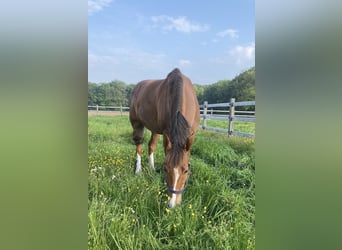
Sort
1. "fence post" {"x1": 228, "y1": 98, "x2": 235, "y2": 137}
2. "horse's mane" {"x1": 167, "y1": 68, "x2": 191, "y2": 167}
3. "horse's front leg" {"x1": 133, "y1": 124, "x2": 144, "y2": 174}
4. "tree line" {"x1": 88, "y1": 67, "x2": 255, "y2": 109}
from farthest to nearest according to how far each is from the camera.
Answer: "horse's front leg" {"x1": 133, "y1": 124, "x2": 144, "y2": 174} → "horse's mane" {"x1": 167, "y1": 68, "x2": 191, "y2": 167} → "fence post" {"x1": 228, "y1": 98, "x2": 235, "y2": 137} → "tree line" {"x1": 88, "y1": 67, "x2": 255, "y2": 109}

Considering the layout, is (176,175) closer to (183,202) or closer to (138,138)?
(183,202)

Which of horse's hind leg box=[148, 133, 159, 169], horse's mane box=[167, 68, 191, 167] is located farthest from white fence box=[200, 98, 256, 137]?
horse's hind leg box=[148, 133, 159, 169]

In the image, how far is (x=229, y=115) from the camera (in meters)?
1.07

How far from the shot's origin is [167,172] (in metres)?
1.25

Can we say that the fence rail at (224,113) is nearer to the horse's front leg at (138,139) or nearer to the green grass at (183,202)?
the green grass at (183,202)

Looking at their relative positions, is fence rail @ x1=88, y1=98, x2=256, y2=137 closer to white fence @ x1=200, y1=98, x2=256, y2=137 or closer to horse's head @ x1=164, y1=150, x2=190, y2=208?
white fence @ x1=200, y1=98, x2=256, y2=137

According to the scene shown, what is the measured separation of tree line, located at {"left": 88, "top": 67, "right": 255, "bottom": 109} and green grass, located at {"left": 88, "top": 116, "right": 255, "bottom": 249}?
0.35 feet

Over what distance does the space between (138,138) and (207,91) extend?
2.46ft

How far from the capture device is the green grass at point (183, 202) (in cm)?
97

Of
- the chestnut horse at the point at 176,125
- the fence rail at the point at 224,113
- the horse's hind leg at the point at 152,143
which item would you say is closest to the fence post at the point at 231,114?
the fence rail at the point at 224,113

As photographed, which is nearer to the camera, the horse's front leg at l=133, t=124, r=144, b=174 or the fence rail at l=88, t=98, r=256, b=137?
the fence rail at l=88, t=98, r=256, b=137

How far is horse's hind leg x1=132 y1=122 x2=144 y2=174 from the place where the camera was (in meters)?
1.54

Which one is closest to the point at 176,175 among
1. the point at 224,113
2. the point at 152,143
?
the point at 224,113
